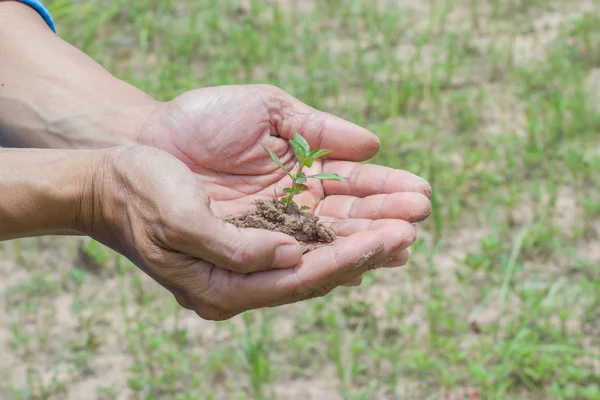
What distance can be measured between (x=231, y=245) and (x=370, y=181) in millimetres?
678

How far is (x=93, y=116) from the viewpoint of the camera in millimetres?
2877

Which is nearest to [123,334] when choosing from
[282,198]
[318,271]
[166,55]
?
[282,198]

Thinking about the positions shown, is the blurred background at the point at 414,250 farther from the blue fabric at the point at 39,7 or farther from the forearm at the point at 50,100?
the blue fabric at the point at 39,7

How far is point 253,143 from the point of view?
2764 millimetres

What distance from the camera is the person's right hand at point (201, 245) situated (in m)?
2.14

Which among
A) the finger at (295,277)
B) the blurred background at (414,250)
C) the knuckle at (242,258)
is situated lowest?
the blurred background at (414,250)

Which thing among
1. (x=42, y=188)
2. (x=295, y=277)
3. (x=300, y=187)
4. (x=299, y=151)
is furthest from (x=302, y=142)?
(x=42, y=188)

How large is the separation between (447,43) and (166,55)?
5.22 ft

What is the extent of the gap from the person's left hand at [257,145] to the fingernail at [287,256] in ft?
1.25

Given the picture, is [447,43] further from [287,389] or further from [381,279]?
[287,389]

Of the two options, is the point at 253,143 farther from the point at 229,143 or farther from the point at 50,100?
the point at 50,100

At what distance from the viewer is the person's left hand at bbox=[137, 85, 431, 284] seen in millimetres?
2686

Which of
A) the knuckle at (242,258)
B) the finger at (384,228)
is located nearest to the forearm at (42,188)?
the knuckle at (242,258)

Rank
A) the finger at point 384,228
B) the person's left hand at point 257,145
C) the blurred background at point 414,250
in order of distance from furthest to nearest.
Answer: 1. the blurred background at point 414,250
2. the person's left hand at point 257,145
3. the finger at point 384,228
